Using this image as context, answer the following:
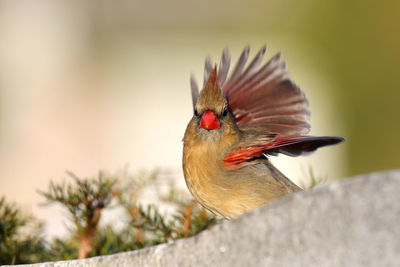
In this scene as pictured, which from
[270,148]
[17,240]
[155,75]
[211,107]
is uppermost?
[155,75]

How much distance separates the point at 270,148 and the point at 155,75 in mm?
3499

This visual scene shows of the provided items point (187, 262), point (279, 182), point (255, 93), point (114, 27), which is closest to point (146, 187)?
point (279, 182)

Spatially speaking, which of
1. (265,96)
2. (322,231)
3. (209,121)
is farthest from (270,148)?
(322,231)

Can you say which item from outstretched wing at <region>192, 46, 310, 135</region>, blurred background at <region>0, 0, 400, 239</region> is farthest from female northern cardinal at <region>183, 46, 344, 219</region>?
blurred background at <region>0, 0, 400, 239</region>

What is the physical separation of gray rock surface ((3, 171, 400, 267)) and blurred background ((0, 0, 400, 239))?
3434 millimetres

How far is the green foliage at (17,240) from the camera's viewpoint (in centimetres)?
142

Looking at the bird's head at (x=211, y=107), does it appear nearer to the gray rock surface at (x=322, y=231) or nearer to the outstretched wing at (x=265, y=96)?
the outstretched wing at (x=265, y=96)

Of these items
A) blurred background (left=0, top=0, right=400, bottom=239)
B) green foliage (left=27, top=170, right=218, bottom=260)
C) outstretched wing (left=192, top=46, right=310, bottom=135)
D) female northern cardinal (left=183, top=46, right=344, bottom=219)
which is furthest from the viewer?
blurred background (left=0, top=0, right=400, bottom=239)

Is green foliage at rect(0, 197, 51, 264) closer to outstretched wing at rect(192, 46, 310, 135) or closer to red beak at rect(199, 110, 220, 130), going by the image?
red beak at rect(199, 110, 220, 130)

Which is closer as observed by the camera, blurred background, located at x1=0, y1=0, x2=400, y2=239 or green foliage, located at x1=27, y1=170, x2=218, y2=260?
green foliage, located at x1=27, y1=170, x2=218, y2=260

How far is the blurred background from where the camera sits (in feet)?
14.2

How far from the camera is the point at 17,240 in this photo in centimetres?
147

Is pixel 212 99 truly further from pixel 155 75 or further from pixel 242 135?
pixel 155 75

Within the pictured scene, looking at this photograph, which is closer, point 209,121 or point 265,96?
point 209,121
